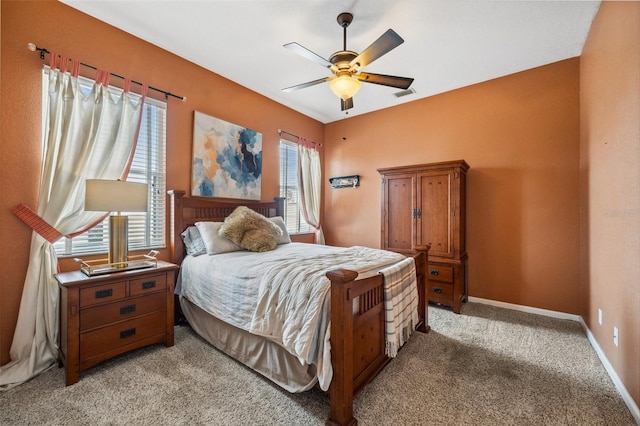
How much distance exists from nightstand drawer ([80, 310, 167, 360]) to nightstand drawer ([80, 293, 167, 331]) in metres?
0.04

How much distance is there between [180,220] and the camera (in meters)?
3.02

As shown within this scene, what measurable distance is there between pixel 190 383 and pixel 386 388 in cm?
139

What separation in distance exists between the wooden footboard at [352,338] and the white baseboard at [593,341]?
1.47 m

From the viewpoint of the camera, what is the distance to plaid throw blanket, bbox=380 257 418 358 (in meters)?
1.99

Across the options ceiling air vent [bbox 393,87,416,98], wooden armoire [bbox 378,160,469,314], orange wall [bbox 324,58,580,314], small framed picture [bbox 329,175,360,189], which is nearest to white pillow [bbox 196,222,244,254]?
wooden armoire [bbox 378,160,469,314]

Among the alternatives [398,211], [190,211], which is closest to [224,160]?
[190,211]

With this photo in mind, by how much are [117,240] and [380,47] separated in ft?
8.59

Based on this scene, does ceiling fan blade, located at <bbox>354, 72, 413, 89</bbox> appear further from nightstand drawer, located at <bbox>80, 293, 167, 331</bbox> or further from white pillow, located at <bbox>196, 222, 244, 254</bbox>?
nightstand drawer, located at <bbox>80, 293, 167, 331</bbox>

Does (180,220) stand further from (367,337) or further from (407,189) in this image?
(407,189)

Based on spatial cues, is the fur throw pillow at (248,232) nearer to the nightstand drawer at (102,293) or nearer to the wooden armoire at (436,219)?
the nightstand drawer at (102,293)

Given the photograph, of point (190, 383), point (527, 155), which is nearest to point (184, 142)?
point (190, 383)

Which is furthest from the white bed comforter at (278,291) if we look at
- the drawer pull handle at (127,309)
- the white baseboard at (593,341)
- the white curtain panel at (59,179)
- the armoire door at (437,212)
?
the white baseboard at (593,341)

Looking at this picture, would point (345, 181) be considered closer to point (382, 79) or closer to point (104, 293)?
point (382, 79)

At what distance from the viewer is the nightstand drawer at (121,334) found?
2018 mm
